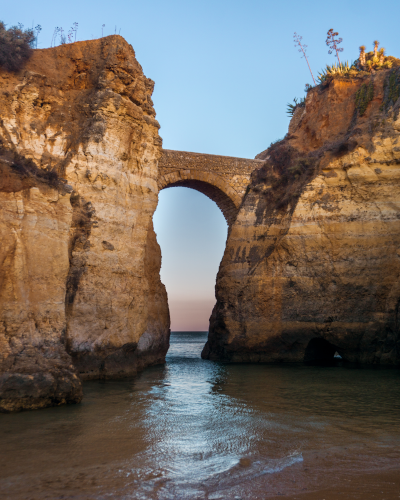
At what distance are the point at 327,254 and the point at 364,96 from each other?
5.56m

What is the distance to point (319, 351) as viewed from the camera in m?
13.6

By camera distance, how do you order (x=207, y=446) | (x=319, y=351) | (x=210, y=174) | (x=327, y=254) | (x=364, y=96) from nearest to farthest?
1. (x=207, y=446)
2. (x=327, y=254)
3. (x=319, y=351)
4. (x=364, y=96)
5. (x=210, y=174)

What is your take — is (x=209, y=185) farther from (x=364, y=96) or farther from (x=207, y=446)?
(x=207, y=446)

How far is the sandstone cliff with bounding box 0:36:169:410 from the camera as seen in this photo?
595 centimetres

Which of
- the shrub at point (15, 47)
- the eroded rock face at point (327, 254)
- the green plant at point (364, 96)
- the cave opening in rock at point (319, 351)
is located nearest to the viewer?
the shrub at point (15, 47)

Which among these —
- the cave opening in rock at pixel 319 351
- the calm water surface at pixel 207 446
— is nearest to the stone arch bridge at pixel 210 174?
the cave opening in rock at pixel 319 351

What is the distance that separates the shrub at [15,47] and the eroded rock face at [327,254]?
8.15 meters

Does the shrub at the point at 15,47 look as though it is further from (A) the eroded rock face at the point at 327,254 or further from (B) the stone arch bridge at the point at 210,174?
(B) the stone arch bridge at the point at 210,174

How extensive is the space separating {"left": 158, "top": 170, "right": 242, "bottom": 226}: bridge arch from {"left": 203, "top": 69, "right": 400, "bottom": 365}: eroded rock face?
3.92 meters

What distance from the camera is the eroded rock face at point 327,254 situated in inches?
471

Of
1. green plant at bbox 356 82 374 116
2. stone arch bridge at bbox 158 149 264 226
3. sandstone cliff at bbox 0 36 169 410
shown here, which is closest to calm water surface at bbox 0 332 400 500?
sandstone cliff at bbox 0 36 169 410

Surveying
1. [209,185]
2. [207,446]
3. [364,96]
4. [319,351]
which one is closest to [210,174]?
[209,185]

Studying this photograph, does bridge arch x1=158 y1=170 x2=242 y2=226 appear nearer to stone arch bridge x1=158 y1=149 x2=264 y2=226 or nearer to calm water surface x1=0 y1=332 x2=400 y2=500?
stone arch bridge x1=158 y1=149 x2=264 y2=226

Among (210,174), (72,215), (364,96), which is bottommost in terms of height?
(72,215)
